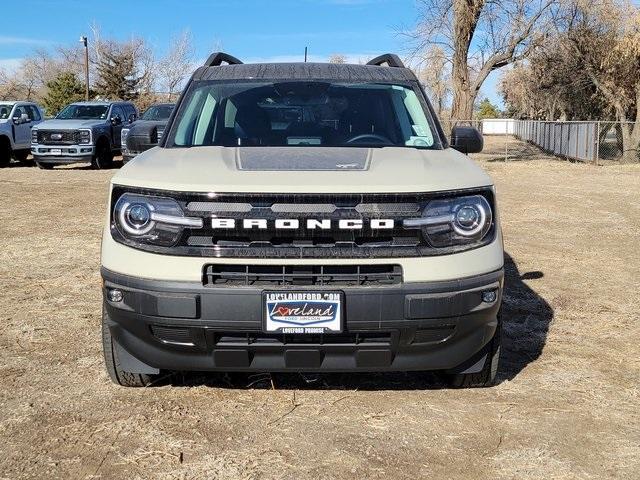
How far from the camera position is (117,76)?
6128 cm

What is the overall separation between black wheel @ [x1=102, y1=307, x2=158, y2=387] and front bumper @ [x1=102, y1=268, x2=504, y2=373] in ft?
0.68

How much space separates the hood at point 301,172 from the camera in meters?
3.36

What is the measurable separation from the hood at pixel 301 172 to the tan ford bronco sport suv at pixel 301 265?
0.01 meters

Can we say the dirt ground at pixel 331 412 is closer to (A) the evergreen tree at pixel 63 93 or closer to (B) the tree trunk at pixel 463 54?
(B) the tree trunk at pixel 463 54

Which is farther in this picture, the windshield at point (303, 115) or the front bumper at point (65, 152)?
the front bumper at point (65, 152)

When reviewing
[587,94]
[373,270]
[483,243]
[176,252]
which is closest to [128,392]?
[176,252]

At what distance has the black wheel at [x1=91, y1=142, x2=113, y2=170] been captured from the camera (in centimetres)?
2038

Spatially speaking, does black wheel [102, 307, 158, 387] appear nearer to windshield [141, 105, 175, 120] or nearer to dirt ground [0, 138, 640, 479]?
dirt ground [0, 138, 640, 479]

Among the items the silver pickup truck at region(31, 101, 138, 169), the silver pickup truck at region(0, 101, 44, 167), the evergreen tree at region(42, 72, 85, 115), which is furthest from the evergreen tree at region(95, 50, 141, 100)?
the silver pickup truck at region(31, 101, 138, 169)

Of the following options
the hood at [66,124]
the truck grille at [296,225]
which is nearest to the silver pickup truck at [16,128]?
the hood at [66,124]

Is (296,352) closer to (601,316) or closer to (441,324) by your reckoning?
(441,324)

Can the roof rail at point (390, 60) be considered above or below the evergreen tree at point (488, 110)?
below

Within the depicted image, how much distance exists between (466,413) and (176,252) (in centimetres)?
168

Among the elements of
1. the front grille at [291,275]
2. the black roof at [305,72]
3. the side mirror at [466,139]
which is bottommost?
the front grille at [291,275]
